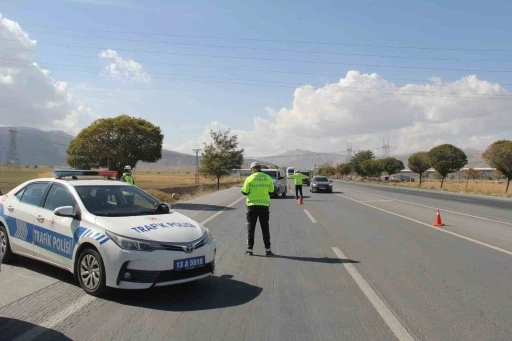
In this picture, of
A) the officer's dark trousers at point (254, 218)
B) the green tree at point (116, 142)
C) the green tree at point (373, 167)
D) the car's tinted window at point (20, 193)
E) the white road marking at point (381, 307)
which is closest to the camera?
the white road marking at point (381, 307)

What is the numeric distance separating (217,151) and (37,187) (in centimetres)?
4233

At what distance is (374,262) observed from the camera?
25.9 ft

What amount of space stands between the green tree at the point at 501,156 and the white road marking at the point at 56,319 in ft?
138

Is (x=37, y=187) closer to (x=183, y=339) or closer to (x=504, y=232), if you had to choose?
(x=183, y=339)

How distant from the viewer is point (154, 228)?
18.6 feet

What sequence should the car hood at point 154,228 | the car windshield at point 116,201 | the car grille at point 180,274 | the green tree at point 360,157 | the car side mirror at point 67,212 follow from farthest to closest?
1. the green tree at point 360,157
2. the car windshield at point 116,201
3. the car side mirror at point 67,212
4. the car hood at point 154,228
5. the car grille at point 180,274

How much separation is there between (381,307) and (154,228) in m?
2.88

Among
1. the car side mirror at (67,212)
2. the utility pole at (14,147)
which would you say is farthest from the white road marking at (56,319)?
the utility pole at (14,147)

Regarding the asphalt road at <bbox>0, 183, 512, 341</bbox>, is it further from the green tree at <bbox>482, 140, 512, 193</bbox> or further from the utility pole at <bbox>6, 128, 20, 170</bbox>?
the utility pole at <bbox>6, 128, 20, 170</bbox>

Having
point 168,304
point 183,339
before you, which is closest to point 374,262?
point 168,304

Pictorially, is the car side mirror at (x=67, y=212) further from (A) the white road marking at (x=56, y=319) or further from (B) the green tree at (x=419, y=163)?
(B) the green tree at (x=419, y=163)

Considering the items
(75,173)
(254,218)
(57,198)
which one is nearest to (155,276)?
(57,198)

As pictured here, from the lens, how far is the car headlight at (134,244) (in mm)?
5324

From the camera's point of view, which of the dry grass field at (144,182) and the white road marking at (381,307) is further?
the dry grass field at (144,182)
